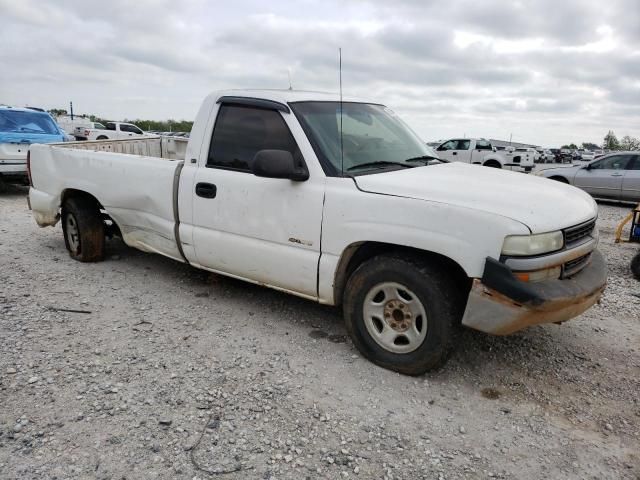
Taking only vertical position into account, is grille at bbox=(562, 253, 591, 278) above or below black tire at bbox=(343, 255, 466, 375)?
above

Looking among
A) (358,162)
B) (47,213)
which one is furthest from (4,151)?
(358,162)

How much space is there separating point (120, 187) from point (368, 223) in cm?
283

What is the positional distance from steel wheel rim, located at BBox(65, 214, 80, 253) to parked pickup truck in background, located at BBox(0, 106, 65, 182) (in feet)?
16.4

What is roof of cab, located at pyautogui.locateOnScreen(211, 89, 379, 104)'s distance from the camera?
3.79m

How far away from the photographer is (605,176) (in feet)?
41.4

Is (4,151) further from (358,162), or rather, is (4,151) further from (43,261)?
(358,162)

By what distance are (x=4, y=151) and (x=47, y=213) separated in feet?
16.9

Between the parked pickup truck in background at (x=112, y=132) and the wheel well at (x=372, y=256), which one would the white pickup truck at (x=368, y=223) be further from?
the parked pickup truck in background at (x=112, y=132)

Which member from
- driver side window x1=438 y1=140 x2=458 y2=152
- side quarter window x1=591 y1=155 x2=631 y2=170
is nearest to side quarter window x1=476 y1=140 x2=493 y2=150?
driver side window x1=438 y1=140 x2=458 y2=152

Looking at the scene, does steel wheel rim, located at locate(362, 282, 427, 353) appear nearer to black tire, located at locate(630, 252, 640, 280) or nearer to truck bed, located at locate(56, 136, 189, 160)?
black tire, located at locate(630, 252, 640, 280)

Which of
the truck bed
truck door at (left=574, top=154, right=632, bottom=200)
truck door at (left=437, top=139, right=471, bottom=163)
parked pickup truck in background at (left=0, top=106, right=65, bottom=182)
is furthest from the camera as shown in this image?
truck door at (left=437, top=139, right=471, bottom=163)

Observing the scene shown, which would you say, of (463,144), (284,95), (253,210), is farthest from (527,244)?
(463,144)

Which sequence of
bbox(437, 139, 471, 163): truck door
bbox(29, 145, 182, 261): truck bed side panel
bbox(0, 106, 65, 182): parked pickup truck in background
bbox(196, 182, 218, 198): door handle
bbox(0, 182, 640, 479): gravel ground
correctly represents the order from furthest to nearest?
bbox(437, 139, 471, 163): truck door → bbox(0, 106, 65, 182): parked pickup truck in background → bbox(29, 145, 182, 261): truck bed side panel → bbox(196, 182, 218, 198): door handle → bbox(0, 182, 640, 479): gravel ground

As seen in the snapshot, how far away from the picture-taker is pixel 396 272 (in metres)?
3.09
